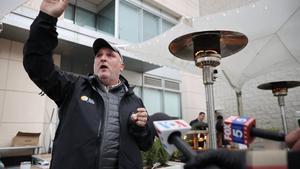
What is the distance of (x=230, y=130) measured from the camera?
0.63 meters

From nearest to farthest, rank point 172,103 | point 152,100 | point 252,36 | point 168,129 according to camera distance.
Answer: point 168,129, point 252,36, point 152,100, point 172,103

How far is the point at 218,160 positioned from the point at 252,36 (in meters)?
2.45

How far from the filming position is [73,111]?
115 cm

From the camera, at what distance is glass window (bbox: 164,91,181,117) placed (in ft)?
19.5

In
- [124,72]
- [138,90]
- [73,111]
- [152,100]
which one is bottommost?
[73,111]

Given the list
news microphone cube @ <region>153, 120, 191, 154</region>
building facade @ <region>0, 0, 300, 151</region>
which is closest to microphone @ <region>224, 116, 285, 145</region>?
news microphone cube @ <region>153, 120, 191, 154</region>

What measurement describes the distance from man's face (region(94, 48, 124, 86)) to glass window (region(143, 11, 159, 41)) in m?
4.28

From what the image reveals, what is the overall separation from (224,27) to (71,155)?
1.83 m

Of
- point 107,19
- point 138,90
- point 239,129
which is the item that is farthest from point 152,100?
point 239,129

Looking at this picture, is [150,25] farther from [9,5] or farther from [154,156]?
[9,5]

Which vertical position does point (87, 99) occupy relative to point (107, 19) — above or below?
below

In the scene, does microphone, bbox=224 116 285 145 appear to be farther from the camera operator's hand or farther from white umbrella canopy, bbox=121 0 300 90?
white umbrella canopy, bbox=121 0 300 90

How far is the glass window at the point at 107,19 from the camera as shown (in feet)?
16.8

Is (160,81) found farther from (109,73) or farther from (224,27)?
(109,73)
